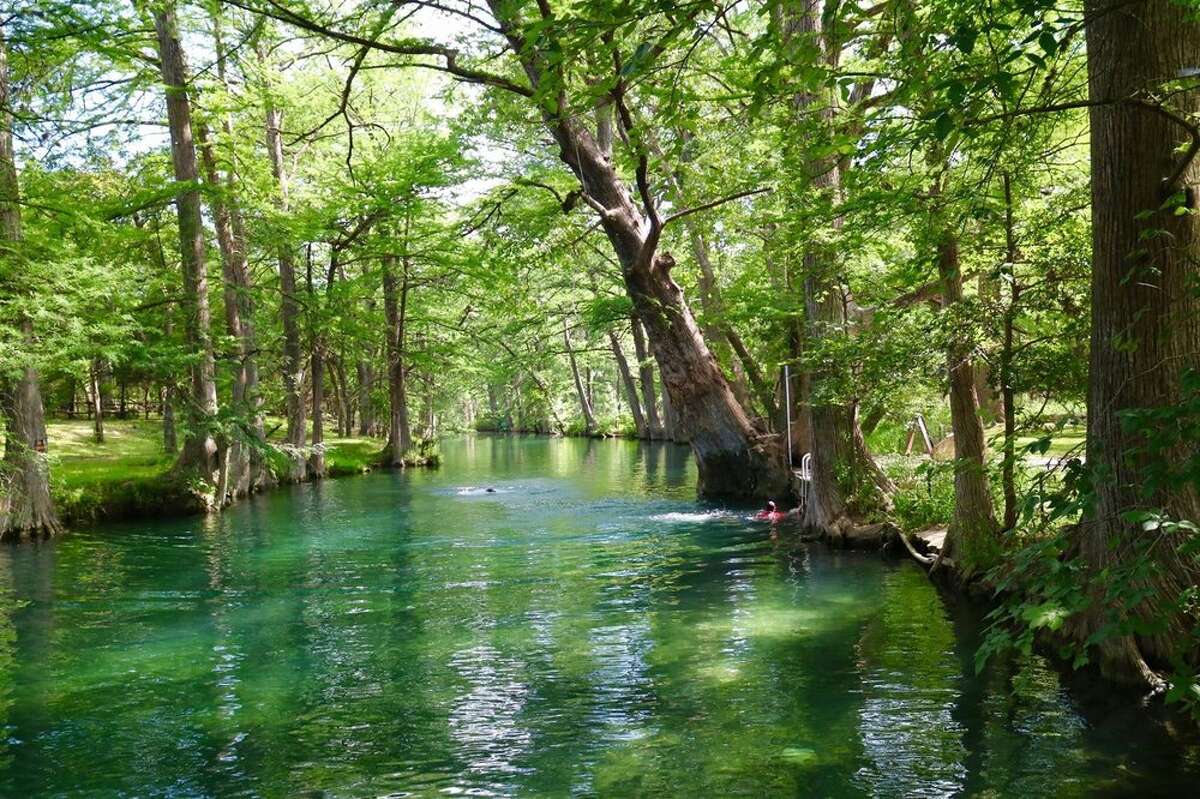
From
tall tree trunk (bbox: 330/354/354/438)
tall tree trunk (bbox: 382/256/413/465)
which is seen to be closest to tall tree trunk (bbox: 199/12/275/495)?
tall tree trunk (bbox: 382/256/413/465)

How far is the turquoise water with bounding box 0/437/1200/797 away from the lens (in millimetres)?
5391

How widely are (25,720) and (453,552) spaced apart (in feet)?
25.5

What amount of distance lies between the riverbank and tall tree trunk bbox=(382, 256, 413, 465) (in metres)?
7.63

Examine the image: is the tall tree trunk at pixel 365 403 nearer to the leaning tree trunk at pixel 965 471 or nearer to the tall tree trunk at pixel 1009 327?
the leaning tree trunk at pixel 965 471

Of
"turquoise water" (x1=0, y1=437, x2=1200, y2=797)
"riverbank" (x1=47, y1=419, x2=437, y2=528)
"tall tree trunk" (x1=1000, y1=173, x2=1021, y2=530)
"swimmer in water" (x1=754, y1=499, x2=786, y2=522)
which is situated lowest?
"turquoise water" (x1=0, y1=437, x2=1200, y2=797)

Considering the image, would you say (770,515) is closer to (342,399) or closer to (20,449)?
(20,449)

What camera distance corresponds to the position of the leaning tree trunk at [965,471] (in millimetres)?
9055

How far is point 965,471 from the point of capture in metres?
9.33

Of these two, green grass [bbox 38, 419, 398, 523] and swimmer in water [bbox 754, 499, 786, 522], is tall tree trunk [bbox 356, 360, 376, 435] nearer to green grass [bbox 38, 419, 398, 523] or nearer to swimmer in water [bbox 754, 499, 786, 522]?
green grass [bbox 38, 419, 398, 523]

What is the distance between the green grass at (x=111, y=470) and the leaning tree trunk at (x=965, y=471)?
46.2 feet

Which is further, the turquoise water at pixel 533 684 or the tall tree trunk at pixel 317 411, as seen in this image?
the tall tree trunk at pixel 317 411

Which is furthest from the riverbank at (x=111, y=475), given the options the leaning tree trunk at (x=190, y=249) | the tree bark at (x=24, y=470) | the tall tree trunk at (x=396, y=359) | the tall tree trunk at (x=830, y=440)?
the tall tree trunk at (x=830, y=440)

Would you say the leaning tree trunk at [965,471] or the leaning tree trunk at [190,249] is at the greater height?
the leaning tree trunk at [190,249]

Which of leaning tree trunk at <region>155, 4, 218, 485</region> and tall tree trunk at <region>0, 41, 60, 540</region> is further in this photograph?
leaning tree trunk at <region>155, 4, 218, 485</region>
